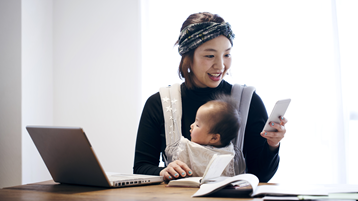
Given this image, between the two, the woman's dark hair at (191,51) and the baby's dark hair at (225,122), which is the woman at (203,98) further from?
the baby's dark hair at (225,122)

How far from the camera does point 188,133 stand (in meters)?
1.61

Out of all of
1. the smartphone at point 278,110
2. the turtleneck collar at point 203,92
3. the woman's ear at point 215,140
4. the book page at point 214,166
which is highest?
the turtleneck collar at point 203,92

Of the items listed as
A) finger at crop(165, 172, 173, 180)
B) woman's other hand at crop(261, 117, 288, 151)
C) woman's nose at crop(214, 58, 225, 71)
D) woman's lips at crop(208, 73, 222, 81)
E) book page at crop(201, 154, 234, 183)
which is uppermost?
woman's nose at crop(214, 58, 225, 71)

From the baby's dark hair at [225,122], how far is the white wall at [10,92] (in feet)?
6.97

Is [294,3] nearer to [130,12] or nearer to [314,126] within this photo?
[314,126]

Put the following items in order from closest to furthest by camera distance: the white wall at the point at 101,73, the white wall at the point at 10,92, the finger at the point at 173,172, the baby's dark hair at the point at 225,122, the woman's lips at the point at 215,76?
the finger at the point at 173,172 < the baby's dark hair at the point at 225,122 < the woman's lips at the point at 215,76 < the white wall at the point at 10,92 < the white wall at the point at 101,73

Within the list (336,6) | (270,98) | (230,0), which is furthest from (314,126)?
(230,0)

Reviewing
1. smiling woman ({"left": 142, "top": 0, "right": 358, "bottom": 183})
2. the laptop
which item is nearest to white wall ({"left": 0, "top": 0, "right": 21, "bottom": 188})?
smiling woman ({"left": 142, "top": 0, "right": 358, "bottom": 183})

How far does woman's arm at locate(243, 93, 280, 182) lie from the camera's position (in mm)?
1502

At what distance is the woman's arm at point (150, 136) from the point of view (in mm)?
1552

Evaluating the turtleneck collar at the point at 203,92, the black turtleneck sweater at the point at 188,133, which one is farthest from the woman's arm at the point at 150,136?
the turtleneck collar at the point at 203,92

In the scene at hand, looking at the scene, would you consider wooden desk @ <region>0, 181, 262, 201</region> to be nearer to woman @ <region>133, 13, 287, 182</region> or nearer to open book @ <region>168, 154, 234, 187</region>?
open book @ <region>168, 154, 234, 187</region>

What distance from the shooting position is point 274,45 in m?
2.80

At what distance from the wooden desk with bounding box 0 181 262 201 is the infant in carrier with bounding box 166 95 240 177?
0.32 meters
